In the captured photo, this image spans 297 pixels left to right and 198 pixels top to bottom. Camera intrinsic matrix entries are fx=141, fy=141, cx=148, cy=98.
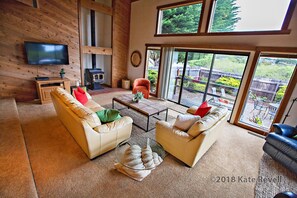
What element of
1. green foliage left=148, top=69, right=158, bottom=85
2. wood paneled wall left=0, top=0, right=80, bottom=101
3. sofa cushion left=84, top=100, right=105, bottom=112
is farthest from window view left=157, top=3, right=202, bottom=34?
sofa cushion left=84, top=100, right=105, bottom=112

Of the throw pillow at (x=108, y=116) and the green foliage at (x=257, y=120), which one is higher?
the throw pillow at (x=108, y=116)

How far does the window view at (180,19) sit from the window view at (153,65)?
2.51 feet

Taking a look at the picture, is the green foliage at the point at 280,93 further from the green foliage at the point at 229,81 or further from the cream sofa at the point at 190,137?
the cream sofa at the point at 190,137

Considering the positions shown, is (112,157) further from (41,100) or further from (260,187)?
(41,100)

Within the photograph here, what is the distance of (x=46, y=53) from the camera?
13.9ft

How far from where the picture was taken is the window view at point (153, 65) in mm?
5666

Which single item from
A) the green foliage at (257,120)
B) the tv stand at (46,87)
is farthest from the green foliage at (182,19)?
the tv stand at (46,87)

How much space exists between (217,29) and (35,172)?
500 cm

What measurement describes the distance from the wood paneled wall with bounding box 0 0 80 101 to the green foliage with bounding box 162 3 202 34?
122 inches

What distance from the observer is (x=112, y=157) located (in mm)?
2320

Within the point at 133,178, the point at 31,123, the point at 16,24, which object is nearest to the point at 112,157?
the point at 133,178

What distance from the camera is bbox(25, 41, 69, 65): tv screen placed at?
400cm

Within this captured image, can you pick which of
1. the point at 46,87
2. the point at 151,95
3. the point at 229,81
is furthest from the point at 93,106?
the point at 229,81

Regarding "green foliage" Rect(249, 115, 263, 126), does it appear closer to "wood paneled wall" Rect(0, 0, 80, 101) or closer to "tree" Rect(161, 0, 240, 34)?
"tree" Rect(161, 0, 240, 34)
